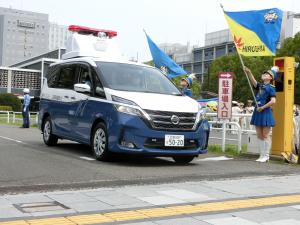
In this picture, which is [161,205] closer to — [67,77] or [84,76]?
[84,76]

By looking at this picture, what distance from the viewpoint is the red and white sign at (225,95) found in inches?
481

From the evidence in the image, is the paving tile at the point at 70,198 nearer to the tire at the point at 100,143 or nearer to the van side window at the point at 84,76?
the tire at the point at 100,143

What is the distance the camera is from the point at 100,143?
9.30 meters

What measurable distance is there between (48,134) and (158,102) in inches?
162

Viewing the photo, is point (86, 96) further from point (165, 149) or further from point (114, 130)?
point (165, 149)

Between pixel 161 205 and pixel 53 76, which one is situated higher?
pixel 53 76

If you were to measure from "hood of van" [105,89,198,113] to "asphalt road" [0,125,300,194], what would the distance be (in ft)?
3.45

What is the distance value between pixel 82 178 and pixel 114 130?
5.32 feet

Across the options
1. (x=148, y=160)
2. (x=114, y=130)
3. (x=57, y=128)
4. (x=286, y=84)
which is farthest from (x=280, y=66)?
(x=57, y=128)

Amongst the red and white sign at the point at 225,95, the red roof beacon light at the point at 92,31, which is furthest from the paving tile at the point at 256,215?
the red roof beacon light at the point at 92,31

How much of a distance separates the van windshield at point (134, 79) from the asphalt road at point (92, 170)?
137 cm

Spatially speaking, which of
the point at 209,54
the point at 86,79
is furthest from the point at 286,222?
the point at 209,54

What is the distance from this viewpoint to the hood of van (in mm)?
8844

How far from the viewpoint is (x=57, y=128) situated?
450 inches
